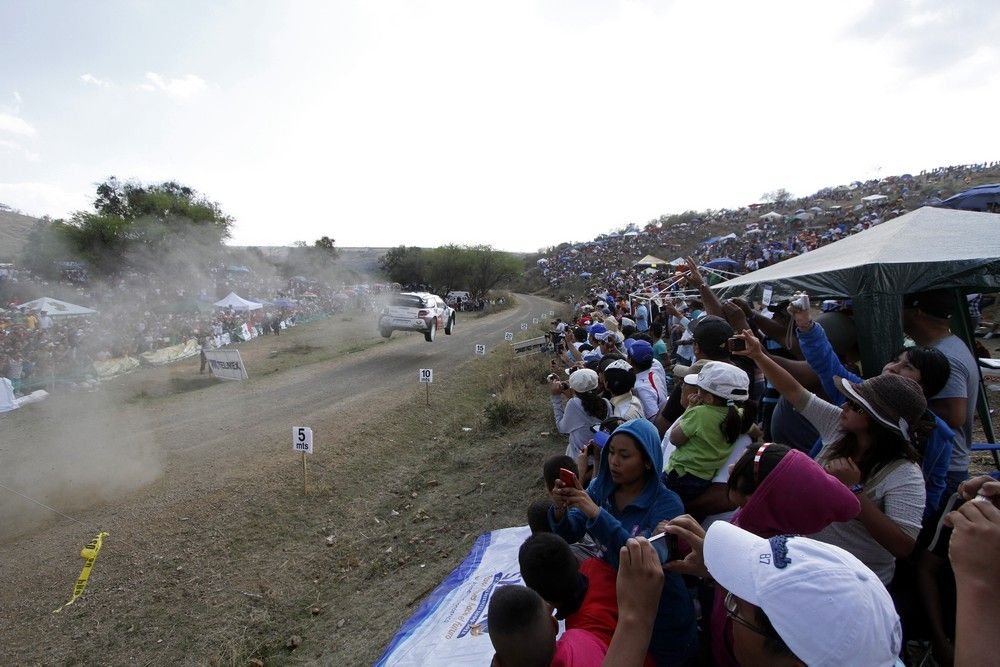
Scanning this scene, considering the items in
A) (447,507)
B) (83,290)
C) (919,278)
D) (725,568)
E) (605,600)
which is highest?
(83,290)

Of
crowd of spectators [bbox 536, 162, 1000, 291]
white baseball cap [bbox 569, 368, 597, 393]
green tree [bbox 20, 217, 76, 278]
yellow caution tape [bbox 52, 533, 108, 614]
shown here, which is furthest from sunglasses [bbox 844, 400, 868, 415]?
green tree [bbox 20, 217, 76, 278]

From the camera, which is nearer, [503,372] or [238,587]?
[238,587]

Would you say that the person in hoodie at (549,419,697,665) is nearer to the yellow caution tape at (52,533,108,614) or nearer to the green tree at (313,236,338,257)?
the yellow caution tape at (52,533,108,614)

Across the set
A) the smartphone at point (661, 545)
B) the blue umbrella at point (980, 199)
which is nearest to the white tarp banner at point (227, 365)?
the smartphone at point (661, 545)

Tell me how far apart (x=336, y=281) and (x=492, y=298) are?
16.5 m

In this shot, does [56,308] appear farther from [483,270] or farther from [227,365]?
[483,270]

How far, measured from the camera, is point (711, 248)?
43.7 meters

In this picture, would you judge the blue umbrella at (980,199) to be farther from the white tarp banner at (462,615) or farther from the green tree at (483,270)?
the green tree at (483,270)

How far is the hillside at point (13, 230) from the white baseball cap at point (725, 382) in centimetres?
6456

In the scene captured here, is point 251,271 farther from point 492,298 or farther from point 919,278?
point 919,278

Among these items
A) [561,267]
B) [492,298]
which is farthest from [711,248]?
[561,267]

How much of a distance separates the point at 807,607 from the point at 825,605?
42mm

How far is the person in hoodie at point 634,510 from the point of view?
92.4 inches

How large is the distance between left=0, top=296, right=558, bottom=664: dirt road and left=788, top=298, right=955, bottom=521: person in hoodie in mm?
4414
